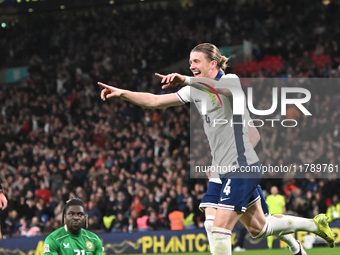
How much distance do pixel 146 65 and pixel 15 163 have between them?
6.15m

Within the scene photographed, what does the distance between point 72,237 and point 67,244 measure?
0.27 ft

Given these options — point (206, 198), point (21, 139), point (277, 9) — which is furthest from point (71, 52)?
point (206, 198)

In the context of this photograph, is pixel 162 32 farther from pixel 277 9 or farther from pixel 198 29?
pixel 277 9

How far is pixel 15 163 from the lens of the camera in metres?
21.4

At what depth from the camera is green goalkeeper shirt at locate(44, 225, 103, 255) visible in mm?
6734

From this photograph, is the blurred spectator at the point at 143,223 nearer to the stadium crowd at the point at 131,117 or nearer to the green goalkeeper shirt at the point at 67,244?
the stadium crowd at the point at 131,117

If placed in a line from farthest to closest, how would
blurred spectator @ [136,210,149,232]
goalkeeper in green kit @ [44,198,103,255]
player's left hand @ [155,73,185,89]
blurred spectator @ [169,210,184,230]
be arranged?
blurred spectator @ [136,210,149,232] < blurred spectator @ [169,210,184,230] < goalkeeper in green kit @ [44,198,103,255] < player's left hand @ [155,73,185,89]

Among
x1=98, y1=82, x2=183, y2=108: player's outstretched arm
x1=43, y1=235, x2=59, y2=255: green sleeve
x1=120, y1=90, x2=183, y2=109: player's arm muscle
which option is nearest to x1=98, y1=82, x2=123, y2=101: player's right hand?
x1=98, y1=82, x2=183, y2=108: player's outstretched arm

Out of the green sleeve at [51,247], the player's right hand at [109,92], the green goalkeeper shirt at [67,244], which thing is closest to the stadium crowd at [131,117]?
the green goalkeeper shirt at [67,244]

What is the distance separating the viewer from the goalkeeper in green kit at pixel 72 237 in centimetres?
666

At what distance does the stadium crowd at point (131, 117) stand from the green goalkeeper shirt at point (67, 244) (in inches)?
400

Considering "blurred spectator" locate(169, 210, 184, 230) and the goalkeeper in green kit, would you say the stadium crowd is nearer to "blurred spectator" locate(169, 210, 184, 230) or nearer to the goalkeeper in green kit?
"blurred spectator" locate(169, 210, 184, 230)

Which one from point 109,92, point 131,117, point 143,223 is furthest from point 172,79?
point 131,117

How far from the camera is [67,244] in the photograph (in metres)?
6.75
